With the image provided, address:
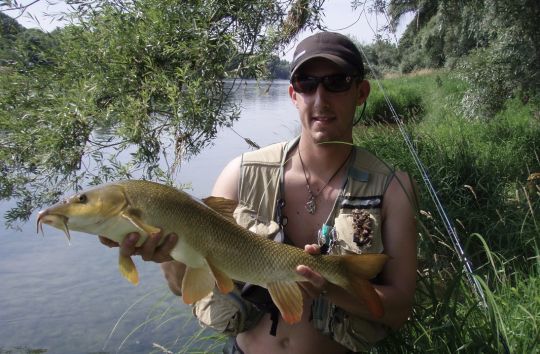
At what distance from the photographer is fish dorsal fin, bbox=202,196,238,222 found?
212cm

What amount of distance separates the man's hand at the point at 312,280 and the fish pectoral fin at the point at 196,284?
0.36m

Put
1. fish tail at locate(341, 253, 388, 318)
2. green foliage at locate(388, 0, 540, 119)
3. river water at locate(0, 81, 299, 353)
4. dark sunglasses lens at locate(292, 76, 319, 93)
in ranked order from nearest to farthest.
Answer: fish tail at locate(341, 253, 388, 318), dark sunglasses lens at locate(292, 76, 319, 93), river water at locate(0, 81, 299, 353), green foliage at locate(388, 0, 540, 119)

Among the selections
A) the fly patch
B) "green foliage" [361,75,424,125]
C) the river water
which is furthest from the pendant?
"green foliage" [361,75,424,125]

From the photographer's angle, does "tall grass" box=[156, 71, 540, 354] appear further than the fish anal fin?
Yes

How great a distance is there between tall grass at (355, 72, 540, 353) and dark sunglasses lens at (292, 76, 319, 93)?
0.88 m

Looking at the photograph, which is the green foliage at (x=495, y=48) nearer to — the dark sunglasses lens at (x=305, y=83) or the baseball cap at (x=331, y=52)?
the baseball cap at (x=331, y=52)

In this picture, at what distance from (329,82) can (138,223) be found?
1.15 metres

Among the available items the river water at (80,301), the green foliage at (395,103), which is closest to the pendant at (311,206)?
the river water at (80,301)

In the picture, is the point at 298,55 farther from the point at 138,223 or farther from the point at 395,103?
the point at 395,103

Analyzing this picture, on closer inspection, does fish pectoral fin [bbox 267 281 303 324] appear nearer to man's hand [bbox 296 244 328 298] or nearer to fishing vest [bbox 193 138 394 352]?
man's hand [bbox 296 244 328 298]

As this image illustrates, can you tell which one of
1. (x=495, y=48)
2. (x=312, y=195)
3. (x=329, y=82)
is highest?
(x=495, y=48)

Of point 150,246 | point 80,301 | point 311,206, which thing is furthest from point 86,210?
point 80,301

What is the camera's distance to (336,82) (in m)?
2.46

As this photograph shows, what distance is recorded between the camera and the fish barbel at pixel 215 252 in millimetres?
1885
